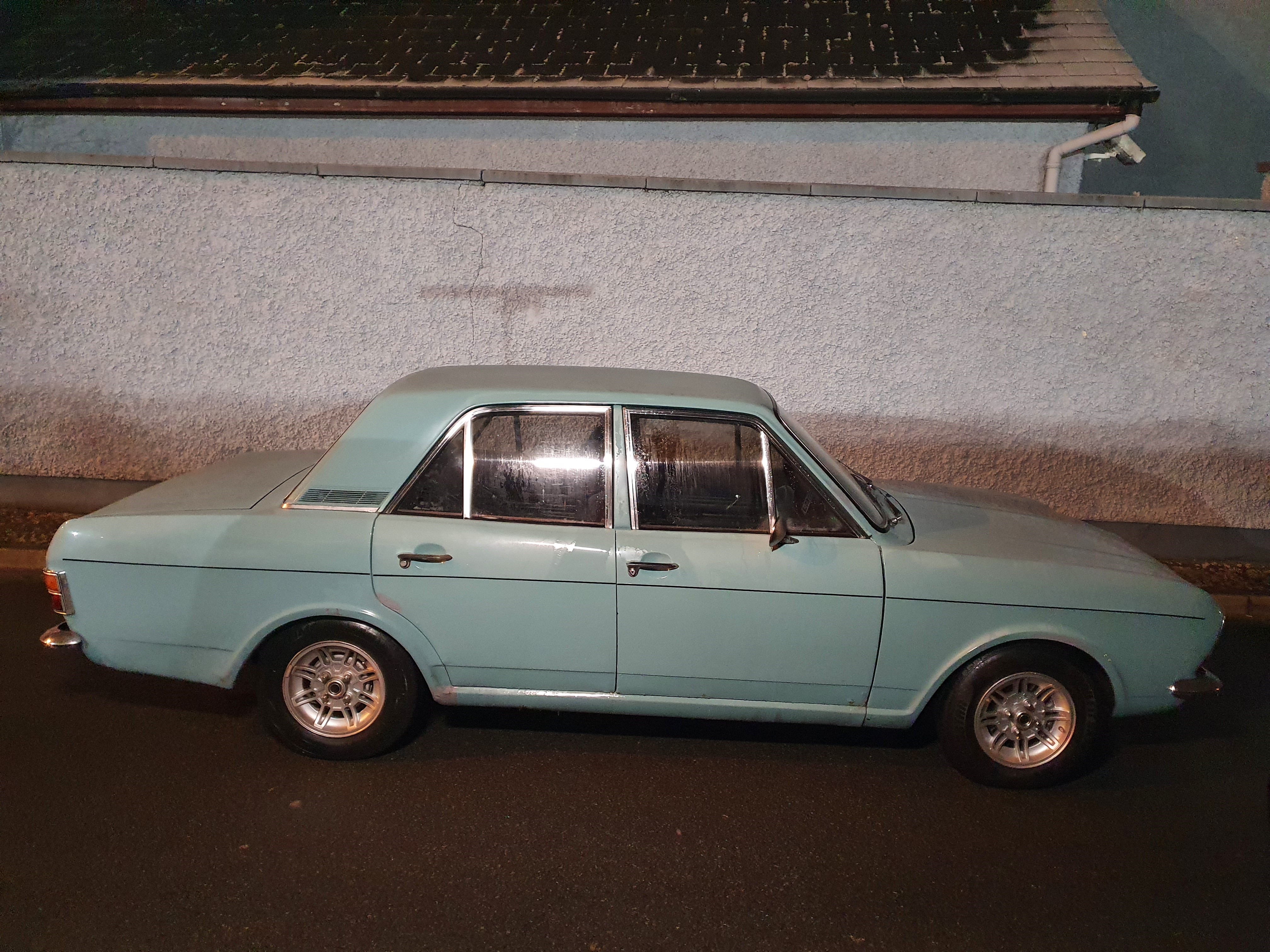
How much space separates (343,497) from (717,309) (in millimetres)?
3818

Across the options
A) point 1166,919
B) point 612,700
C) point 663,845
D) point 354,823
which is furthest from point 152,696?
point 1166,919

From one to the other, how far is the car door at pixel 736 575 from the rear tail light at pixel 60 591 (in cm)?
216

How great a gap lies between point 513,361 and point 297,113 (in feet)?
12.7

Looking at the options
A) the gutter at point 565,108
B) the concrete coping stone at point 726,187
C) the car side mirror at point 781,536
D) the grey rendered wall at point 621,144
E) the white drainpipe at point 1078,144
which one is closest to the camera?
the car side mirror at point 781,536

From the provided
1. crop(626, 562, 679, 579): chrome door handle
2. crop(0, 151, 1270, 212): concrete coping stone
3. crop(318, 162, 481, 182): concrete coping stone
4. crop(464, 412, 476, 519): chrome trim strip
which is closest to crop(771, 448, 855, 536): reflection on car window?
crop(626, 562, 679, 579): chrome door handle

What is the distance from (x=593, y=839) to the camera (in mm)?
3217

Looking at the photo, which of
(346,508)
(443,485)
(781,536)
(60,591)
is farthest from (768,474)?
(60,591)

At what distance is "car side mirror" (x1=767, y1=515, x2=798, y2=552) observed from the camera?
3342mm

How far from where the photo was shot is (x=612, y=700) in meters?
3.58

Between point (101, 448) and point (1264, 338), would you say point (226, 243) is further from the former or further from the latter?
point (1264, 338)

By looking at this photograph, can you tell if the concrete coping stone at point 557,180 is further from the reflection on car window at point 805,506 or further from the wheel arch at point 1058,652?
the wheel arch at point 1058,652

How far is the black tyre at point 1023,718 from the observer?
138 inches

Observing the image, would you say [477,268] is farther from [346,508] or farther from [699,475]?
[699,475]

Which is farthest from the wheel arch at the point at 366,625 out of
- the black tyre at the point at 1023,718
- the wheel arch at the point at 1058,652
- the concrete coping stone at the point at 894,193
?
the concrete coping stone at the point at 894,193
